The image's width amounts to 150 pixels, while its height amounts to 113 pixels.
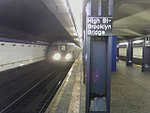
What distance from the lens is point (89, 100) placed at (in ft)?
17.8

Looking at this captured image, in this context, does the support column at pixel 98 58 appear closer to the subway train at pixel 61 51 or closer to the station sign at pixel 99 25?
the station sign at pixel 99 25

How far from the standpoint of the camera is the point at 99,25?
5047 millimetres

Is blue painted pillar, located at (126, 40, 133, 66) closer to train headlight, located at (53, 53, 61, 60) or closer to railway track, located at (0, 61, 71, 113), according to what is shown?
train headlight, located at (53, 53, 61, 60)

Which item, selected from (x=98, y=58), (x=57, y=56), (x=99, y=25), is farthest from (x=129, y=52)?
(x=99, y=25)

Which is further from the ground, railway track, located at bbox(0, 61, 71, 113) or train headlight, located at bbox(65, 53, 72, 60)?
train headlight, located at bbox(65, 53, 72, 60)

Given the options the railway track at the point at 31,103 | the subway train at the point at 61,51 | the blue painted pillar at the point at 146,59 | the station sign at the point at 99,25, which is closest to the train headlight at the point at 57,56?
the subway train at the point at 61,51

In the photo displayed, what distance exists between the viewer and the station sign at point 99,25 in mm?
5039

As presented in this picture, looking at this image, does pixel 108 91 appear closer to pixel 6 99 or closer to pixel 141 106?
pixel 141 106

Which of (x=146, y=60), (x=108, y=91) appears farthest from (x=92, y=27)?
(x=146, y=60)

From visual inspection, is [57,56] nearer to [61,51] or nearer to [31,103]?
[61,51]

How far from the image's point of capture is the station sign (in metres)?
5.04

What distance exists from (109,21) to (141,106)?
3195mm

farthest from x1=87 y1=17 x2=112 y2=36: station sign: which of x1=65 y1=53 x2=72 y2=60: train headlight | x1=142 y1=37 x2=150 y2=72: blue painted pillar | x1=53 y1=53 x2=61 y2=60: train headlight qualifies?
x1=65 y1=53 x2=72 y2=60: train headlight

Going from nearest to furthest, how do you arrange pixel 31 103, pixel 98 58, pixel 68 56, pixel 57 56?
1. pixel 98 58
2. pixel 31 103
3. pixel 57 56
4. pixel 68 56
